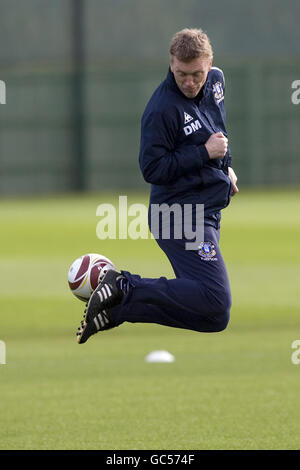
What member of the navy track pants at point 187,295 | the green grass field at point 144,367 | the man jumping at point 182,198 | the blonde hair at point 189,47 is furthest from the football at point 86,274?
the blonde hair at point 189,47

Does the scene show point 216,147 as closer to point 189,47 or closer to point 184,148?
point 184,148

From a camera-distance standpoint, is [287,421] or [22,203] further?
[22,203]

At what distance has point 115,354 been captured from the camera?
40.4 ft

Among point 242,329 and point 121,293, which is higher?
point 121,293

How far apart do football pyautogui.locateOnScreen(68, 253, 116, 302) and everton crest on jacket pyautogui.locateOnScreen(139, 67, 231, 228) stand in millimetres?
573

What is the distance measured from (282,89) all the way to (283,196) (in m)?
3.70

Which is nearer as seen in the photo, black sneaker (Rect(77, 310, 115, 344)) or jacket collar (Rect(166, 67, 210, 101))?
jacket collar (Rect(166, 67, 210, 101))

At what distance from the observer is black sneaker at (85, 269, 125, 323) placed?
7.47 metres

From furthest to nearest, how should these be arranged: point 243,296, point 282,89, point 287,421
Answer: point 282,89, point 243,296, point 287,421

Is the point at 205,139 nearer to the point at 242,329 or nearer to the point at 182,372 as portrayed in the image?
the point at 182,372

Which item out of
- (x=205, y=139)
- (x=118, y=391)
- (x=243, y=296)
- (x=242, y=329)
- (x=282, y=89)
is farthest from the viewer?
(x=282, y=89)

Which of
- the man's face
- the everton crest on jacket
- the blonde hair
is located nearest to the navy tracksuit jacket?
the everton crest on jacket

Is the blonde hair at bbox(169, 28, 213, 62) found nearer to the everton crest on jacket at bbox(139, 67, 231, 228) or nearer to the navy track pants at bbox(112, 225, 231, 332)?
the everton crest on jacket at bbox(139, 67, 231, 228)

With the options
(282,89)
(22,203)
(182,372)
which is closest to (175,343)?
(182,372)
